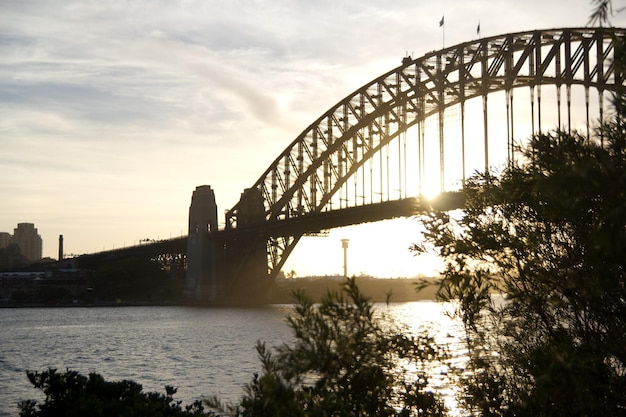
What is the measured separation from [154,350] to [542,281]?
133 feet

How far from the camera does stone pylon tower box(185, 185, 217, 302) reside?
317ft

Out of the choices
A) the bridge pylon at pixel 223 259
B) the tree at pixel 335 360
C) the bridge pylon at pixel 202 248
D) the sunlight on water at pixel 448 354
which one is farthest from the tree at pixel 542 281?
the bridge pylon at pixel 202 248

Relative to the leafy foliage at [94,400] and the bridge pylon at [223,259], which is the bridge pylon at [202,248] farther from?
the leafy foliage at [94,400]

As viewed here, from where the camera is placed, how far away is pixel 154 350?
49031 millimetres

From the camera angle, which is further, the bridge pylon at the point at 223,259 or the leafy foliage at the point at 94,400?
the bridge pylon at the point at 223,259

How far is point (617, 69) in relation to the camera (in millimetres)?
8141

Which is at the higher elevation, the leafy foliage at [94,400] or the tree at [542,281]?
the tree at [542,281]

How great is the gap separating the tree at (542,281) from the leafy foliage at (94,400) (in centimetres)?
541

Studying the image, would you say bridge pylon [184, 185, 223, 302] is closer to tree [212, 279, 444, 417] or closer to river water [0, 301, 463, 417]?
river water [0, 301, 463, 417]

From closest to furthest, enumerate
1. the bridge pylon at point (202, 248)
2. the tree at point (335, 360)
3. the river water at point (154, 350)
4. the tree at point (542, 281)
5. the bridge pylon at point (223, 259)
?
the tree at point (335, 360) → the tree at point (542, 281) → the river water at point (154, 350) → the bridge pylon at point (223, 259) → the bridge pylon at point (202, 248)

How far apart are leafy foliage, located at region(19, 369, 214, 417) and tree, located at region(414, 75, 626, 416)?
17.7 feet

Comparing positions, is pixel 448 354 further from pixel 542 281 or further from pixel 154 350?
pixel 154 350

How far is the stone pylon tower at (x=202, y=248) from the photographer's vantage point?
96750mm

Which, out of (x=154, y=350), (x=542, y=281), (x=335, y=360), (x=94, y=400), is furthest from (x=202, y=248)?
(x=335, y=360)
